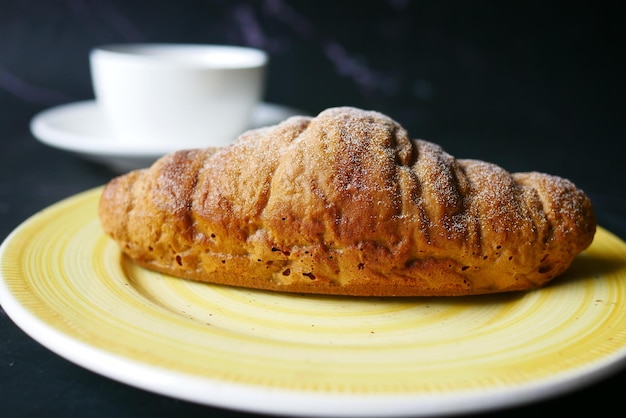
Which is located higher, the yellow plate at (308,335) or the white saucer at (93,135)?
the yellow plate at (308,335)

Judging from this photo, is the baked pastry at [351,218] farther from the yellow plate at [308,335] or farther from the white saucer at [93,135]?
the white saucer at [93,135]

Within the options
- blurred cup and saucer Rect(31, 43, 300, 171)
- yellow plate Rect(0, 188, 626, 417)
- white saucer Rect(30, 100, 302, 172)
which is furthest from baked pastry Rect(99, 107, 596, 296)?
blurred cup and saucer Rect(31, 43, 300, 171)

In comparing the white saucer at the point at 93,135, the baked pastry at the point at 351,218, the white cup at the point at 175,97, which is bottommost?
the white saucer at the point at 93,135

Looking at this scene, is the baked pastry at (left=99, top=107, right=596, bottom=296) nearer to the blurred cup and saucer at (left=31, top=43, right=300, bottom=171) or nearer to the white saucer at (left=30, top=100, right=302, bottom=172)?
the white saucer at (left=30, top=100, right=302, bottom=172)

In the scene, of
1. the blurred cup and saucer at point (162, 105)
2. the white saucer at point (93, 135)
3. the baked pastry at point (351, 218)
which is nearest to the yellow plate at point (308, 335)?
the baked pastry at point (351, 218)

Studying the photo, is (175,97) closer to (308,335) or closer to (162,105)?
(162,105)

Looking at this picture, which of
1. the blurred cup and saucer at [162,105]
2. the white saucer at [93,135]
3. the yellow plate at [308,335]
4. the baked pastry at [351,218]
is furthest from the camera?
the blurred cup and saucer at [162,105]

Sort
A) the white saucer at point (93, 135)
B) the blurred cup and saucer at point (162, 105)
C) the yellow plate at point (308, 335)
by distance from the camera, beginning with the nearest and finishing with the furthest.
Result: 1. the yellow plate at point (308, 335)
2. the white saucer at point (93, 135)
3. the blurred cup and saucer at point (162, 105)

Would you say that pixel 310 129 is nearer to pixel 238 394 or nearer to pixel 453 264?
pixel 453 264
